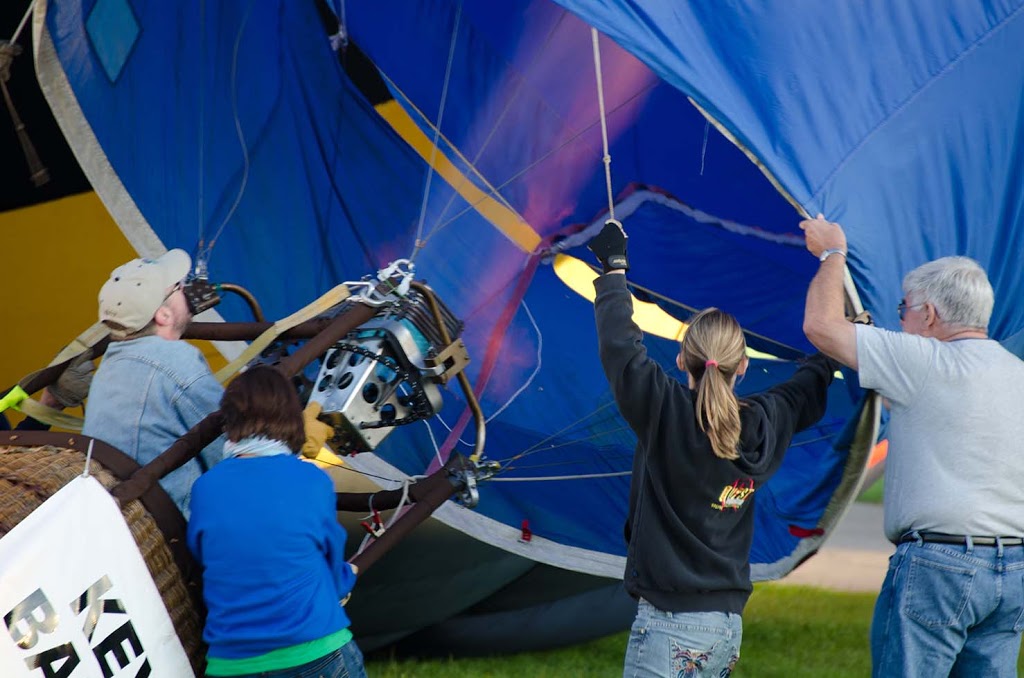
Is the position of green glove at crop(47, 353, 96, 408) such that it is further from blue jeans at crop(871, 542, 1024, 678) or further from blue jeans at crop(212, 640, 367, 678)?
blue jeans at crop(871, 542, 1024, 678)

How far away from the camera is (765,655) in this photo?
15.3 feet

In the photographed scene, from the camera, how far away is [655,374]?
8.08ft

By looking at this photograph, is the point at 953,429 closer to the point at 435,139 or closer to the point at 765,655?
the point at 435,139

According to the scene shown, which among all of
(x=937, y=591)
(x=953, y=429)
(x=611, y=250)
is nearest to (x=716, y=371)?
(x=611, y=250)

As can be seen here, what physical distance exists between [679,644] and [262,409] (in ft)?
3.01

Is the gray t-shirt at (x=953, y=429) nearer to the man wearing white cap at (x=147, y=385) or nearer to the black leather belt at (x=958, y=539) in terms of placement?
the black leather belt at (x=958, y=539)

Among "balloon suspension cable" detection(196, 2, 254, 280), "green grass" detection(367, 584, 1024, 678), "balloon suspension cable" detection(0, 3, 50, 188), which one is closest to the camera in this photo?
"balloon suspension cable" detection(0, 3, 50, 188)

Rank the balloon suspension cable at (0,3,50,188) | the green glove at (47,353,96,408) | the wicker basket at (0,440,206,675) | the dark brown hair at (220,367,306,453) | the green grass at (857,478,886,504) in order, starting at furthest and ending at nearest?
the green grass at (857,478,886,504), the balloon suspension cable at (0,3,50,188), the green glove at (47,353,96,408), the dark brown hair at (220,367,306,453), the wicker basket at (0,440,206,675)

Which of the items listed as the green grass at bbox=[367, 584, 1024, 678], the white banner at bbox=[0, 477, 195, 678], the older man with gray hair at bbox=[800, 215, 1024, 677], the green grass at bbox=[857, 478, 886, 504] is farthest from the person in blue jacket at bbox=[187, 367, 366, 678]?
the green grass at bbox=[857, 478, 886, 504]

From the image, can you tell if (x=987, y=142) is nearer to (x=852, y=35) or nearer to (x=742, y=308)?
(x=852, y=35)

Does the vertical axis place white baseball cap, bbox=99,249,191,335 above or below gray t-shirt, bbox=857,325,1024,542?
above

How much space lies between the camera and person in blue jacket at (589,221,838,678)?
243 cm

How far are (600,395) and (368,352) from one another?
54.2 inches

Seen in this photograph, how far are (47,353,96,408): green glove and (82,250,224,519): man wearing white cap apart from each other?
35 centimetres
